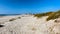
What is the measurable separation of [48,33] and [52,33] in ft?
1.40

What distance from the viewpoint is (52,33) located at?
30.1ft

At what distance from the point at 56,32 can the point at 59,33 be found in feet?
1.35

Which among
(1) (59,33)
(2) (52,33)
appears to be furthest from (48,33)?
(1) (59,33)

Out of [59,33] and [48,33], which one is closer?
[59,33]

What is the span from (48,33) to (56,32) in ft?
2.48

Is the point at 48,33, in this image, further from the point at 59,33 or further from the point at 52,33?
the point at 59,33

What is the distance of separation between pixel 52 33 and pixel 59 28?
72cm

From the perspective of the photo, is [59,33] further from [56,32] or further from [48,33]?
[48,33]

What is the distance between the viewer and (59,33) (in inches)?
338

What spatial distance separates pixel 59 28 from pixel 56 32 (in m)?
0.58

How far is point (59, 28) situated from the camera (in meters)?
9.38

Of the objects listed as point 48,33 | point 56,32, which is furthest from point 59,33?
point 48,33

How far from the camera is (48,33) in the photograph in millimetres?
9508

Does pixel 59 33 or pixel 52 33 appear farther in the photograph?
pixel 52 33
